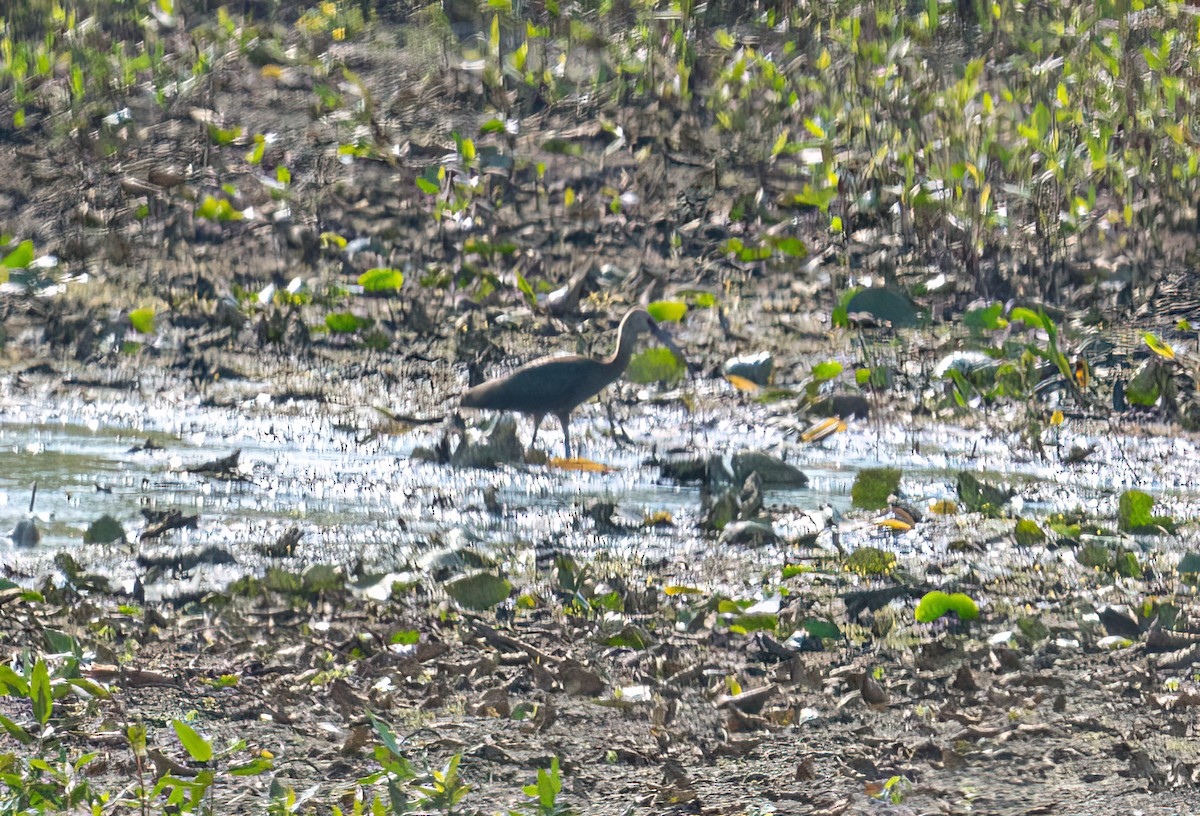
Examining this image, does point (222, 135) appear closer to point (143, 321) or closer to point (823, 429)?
point (143, 321)

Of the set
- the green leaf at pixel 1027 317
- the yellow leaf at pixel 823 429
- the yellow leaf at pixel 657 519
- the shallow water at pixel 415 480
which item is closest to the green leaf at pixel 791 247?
the green leaf at pixel 1027 317

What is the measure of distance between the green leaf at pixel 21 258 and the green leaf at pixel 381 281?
4.75 ft

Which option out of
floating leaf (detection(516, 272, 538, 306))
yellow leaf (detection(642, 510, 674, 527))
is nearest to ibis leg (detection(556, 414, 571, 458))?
yellow leaf (detection(642, 510, 674, 527))

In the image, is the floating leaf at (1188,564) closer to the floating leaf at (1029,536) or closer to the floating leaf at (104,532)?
the floating leaf at (1029,536)

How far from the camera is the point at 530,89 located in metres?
8.77

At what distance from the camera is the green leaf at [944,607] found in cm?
431

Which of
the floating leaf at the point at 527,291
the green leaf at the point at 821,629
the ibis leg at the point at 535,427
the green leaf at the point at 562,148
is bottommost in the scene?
the green leaf at the point at 821,629

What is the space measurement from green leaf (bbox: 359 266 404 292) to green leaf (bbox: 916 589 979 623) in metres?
3.36

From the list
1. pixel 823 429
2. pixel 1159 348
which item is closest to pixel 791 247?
pixel 823 429

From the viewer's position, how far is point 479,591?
440 centimetres

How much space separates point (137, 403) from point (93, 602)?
Result: 2.05m

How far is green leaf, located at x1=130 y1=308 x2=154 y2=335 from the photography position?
6816 mm

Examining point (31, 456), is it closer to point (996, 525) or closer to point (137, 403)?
point (137, 403)

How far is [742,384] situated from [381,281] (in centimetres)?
163
